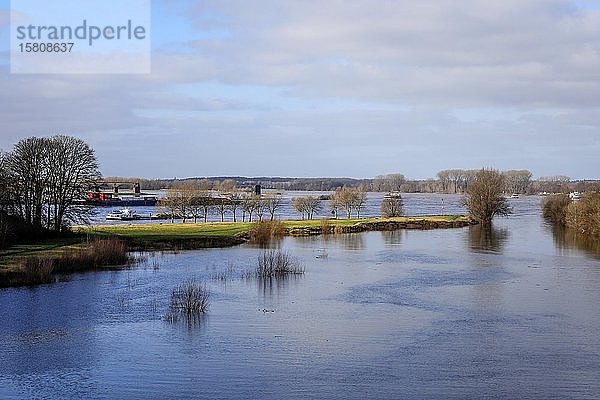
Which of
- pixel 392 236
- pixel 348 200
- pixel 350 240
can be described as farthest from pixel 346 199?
pixel 350 240

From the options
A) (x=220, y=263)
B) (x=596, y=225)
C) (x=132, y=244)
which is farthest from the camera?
(x=596, y=225)

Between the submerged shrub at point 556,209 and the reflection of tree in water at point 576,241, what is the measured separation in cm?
753

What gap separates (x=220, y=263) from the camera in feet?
112

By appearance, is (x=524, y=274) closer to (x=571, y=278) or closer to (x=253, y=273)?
(x=571, y=278)

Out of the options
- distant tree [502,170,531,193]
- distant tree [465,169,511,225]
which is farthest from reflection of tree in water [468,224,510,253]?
distant tree [502,170,531,193]

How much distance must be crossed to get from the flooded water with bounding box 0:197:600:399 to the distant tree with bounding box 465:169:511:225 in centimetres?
3537

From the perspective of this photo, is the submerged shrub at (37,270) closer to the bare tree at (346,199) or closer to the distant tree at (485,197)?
the distant tree at (485,197)

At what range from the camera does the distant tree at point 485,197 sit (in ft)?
222

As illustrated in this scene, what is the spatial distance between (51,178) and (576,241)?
3462 centimetres

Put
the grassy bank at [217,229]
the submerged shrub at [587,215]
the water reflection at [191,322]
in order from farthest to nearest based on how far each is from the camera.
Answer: the submerged shrub at [587,215]
the grassy bank at [217,229]
the water reflection at [191,322]

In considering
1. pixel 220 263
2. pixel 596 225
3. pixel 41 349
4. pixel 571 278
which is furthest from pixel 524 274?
pixel 596 225

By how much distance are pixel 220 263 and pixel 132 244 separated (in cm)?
918

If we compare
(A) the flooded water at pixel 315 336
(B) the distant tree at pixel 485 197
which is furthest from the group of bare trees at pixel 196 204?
(A) the flooded water at pixel 315 336

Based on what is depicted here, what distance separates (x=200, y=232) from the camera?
50.0 metres
